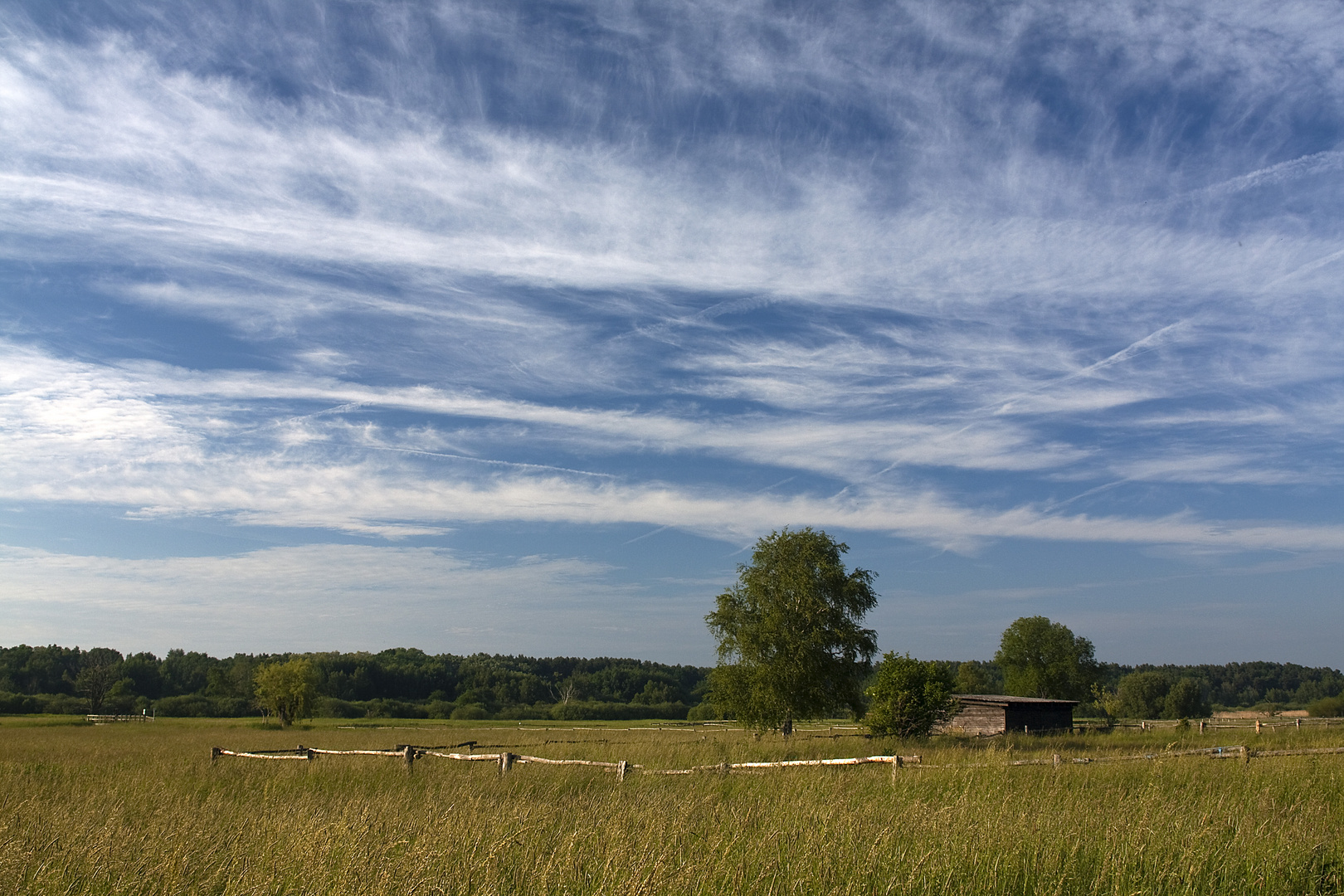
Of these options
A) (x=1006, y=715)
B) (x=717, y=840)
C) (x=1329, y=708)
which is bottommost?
(x=1329, y=708)

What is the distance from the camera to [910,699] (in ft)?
93.4

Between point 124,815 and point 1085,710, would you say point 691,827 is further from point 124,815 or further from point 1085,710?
point 1085,710

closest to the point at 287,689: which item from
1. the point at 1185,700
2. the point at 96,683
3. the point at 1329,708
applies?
the point at 96,683

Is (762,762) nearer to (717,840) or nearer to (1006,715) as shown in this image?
(717,840)

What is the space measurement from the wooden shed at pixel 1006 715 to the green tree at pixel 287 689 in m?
53.0

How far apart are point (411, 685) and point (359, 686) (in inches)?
327

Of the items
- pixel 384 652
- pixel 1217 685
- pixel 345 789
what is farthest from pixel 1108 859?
pixel 1217 685

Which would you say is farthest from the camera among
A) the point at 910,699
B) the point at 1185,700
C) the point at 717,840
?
the point at 1185,700

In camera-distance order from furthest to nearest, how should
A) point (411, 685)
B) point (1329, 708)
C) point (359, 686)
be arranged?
point (411, 685) < point (359, 686) < point (1329, 708)

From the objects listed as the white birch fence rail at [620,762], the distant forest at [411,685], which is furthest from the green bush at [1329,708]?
the white birch fence rail at [620,762]

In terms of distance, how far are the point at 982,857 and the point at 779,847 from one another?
1.70 meters

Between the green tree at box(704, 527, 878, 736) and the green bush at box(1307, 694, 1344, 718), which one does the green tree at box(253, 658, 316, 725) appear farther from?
the green bush at box(1307, 694, 1344, 718)

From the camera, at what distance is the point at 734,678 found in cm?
3656

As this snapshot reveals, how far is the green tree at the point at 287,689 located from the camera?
Answer: 66.4m
